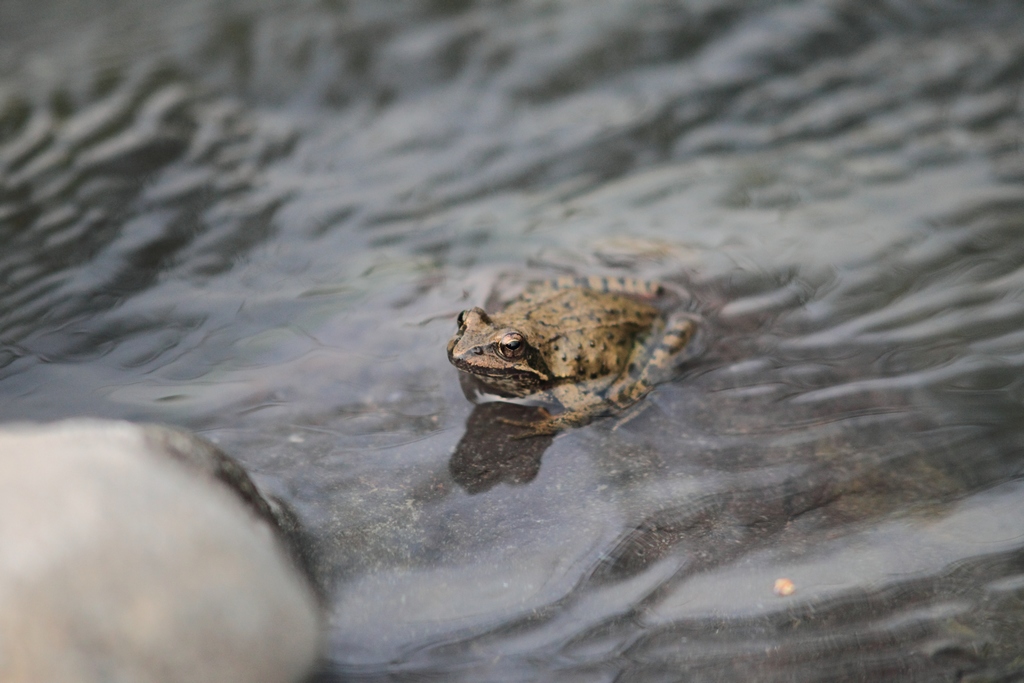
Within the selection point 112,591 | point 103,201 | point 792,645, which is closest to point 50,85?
point 103,201

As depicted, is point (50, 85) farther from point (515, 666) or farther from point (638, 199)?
point (515, 666)

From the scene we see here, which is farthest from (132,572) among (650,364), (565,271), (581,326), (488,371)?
(565,271)

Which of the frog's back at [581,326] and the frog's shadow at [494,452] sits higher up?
the frog's back at [581,326]

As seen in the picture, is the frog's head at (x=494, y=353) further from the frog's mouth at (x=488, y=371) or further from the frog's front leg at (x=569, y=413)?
the frog's front leg at (x=569, y=413)

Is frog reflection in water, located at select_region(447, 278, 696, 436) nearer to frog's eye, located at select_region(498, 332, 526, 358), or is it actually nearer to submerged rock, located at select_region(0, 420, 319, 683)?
frog's eye, located at select_region(498, 332, 526, 358)

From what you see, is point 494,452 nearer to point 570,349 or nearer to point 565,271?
point 570,349

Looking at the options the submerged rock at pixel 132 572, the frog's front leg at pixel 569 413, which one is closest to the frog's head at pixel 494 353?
the frog's front leg at pixel 569 413
